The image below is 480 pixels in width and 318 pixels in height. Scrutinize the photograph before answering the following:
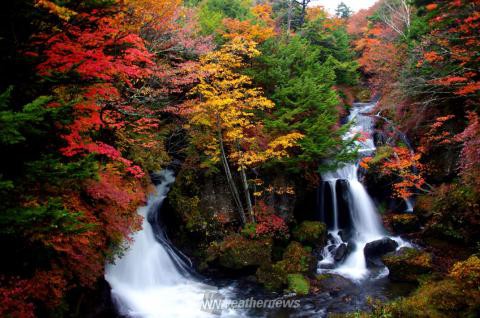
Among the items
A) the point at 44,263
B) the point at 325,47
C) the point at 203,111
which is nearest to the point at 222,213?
the point at 203,111

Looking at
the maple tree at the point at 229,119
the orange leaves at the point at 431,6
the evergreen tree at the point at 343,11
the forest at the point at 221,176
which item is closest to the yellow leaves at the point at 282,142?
the maple tree at the point at 229,119

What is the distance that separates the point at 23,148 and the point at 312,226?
11887 mm

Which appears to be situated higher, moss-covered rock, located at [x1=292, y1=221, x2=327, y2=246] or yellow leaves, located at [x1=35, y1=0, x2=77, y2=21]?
yellow leaves, located at [x1=35, y1=0, x2=77, y2=21]

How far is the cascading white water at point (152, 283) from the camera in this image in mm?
10406

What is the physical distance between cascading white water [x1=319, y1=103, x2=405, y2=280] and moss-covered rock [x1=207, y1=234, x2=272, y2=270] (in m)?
2.61

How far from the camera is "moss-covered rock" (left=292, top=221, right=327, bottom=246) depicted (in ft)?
46.4

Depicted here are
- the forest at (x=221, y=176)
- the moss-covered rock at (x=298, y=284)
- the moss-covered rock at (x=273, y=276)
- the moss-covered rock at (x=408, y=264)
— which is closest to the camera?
the forest at (x=221, y=176)

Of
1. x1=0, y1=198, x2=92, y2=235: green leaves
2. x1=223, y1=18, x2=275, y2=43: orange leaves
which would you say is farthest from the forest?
x1=223, y1=18, x2=275, y2=43: orange leaves

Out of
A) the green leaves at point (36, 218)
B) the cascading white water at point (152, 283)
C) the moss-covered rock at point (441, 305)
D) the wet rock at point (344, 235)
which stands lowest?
the cascading white water at point (152, 283)

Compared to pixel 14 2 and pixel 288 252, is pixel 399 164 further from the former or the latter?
pixel 14 2

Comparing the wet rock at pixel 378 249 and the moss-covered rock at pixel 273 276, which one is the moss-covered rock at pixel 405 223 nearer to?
the wet rock at pixel 378 249

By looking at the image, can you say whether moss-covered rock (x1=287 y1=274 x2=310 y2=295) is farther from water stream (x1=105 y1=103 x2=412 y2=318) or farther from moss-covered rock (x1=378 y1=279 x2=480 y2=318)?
moss-covered rock (x1=378 y1=279 x2=480 y2=318)

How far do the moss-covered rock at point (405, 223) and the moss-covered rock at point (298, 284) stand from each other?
255 inches

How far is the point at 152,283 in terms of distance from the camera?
12.0 meters
